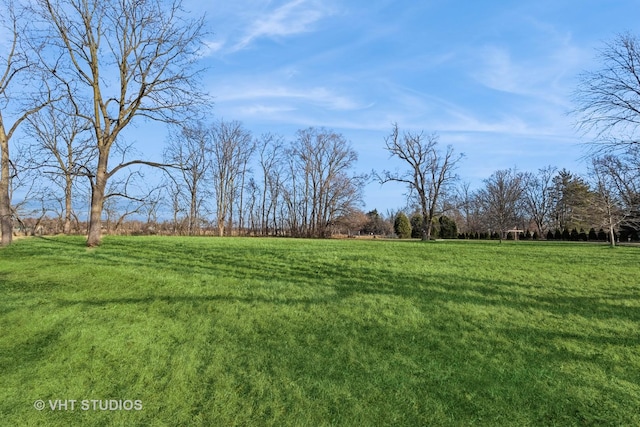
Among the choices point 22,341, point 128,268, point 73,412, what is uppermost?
point 128,268

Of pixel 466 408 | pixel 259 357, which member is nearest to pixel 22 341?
pixel 259 357

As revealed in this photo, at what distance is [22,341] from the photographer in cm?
493

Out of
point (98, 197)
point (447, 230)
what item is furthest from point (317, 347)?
point (447, 230)

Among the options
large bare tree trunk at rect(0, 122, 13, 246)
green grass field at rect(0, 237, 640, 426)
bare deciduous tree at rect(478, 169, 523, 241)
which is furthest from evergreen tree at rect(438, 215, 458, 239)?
large bare tree trunk at rect(0, 122, 13, 246)

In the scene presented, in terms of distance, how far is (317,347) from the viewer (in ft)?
16.1

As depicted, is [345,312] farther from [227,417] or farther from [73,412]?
[73,412]

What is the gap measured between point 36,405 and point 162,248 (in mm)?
8826

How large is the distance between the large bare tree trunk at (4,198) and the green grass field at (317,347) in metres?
6.94

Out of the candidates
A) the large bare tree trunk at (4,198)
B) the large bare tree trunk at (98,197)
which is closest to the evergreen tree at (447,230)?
the large bare tree trunk at (98,197)

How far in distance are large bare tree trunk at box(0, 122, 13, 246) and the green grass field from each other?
694 centimetres

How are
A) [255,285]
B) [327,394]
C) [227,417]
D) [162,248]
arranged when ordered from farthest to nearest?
[162,248]
[255,285]
[327,394]
[227,417]

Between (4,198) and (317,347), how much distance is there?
15141 millimetres

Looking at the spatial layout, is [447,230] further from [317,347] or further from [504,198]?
[317,347]

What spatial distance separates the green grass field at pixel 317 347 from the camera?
371 centimetres
